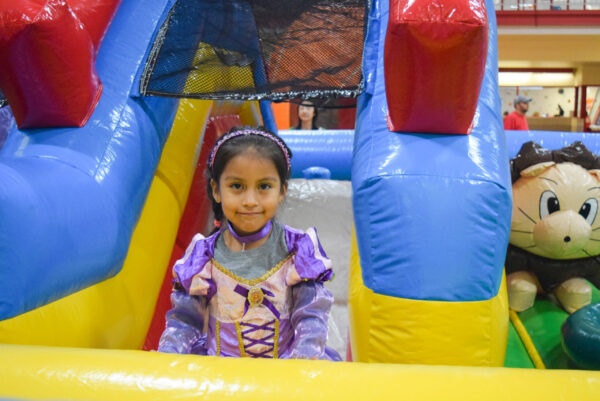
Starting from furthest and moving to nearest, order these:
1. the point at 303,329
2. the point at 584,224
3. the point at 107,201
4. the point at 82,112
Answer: the point at 584,224 < the point at 82,112 < the point at 107,201 < the point at 303,329

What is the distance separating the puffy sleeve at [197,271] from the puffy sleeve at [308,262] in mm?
169

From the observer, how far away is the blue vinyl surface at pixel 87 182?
876 mm

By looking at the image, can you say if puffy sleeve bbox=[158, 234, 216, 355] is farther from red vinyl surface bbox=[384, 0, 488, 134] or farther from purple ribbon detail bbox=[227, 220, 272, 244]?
red vinyl surface bbox=[384, 0, 488, 134]

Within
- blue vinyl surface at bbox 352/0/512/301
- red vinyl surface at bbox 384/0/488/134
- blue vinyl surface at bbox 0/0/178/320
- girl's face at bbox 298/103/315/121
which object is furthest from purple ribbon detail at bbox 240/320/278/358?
girl's face at bbox 298/103/315/121

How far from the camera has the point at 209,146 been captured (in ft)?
6.64

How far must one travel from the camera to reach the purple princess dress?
109 centimetres

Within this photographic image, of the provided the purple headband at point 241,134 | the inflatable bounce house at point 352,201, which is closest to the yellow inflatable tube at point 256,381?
the inflatable bounce house at point 352,201

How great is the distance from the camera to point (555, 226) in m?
1.50

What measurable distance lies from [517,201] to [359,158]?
2.08 feet

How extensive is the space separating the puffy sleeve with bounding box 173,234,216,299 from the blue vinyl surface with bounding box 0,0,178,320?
175 millimetres

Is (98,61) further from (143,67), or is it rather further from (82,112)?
(82,112)

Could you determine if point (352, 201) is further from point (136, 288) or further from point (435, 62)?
point (136, 288)

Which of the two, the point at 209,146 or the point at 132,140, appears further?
the point at 209,146

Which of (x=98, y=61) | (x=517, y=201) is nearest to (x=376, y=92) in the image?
(x=517, y=201)
